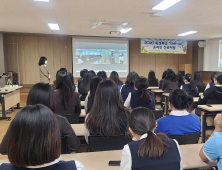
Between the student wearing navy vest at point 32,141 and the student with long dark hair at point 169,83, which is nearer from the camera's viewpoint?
the student wearing navy vest at point 32,141

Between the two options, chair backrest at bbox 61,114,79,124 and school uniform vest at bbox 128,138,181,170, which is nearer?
school uniform vest at bbox 128,138,181,170

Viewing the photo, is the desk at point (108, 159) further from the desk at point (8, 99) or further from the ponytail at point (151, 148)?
the desk at point (8, 99)

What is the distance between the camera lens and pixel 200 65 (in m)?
10.2

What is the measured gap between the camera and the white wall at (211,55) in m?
9.12

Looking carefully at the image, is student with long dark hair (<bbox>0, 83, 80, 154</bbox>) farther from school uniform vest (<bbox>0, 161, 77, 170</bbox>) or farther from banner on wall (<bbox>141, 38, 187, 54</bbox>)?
banner on wall (<bbox>141, 38, 187, 54</bbox>)

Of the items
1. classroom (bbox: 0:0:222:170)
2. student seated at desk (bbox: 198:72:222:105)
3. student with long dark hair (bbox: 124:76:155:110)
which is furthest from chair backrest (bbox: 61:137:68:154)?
student seated at desk (bbox: 198:72:222:105)

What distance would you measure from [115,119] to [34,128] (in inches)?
38.7

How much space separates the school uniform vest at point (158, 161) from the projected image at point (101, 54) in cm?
784

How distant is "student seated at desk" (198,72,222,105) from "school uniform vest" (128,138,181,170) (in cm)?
255

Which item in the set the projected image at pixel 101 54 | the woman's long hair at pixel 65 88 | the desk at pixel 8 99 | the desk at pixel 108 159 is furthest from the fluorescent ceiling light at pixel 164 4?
the projected image at pixel 101 54

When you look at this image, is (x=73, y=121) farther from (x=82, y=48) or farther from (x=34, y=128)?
(x=82, y=48)

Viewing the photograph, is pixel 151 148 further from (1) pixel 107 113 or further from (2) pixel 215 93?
(2) pixel 215 93

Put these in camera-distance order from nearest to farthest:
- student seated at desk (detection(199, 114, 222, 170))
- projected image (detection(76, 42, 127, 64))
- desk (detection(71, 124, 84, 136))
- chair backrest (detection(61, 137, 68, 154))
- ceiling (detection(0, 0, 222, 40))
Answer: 1. student seated at desk (detection(199, 114, 222, 170))
2. chair backrest (detection(61, 137, 68, 154))
3. desk (detection(71, 124, 84, 136))
4. ceiling (detection(0, 0, 222, 40))
5. projected image (detection(76, 42, 127, 64))

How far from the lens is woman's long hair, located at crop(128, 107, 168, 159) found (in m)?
0.97
